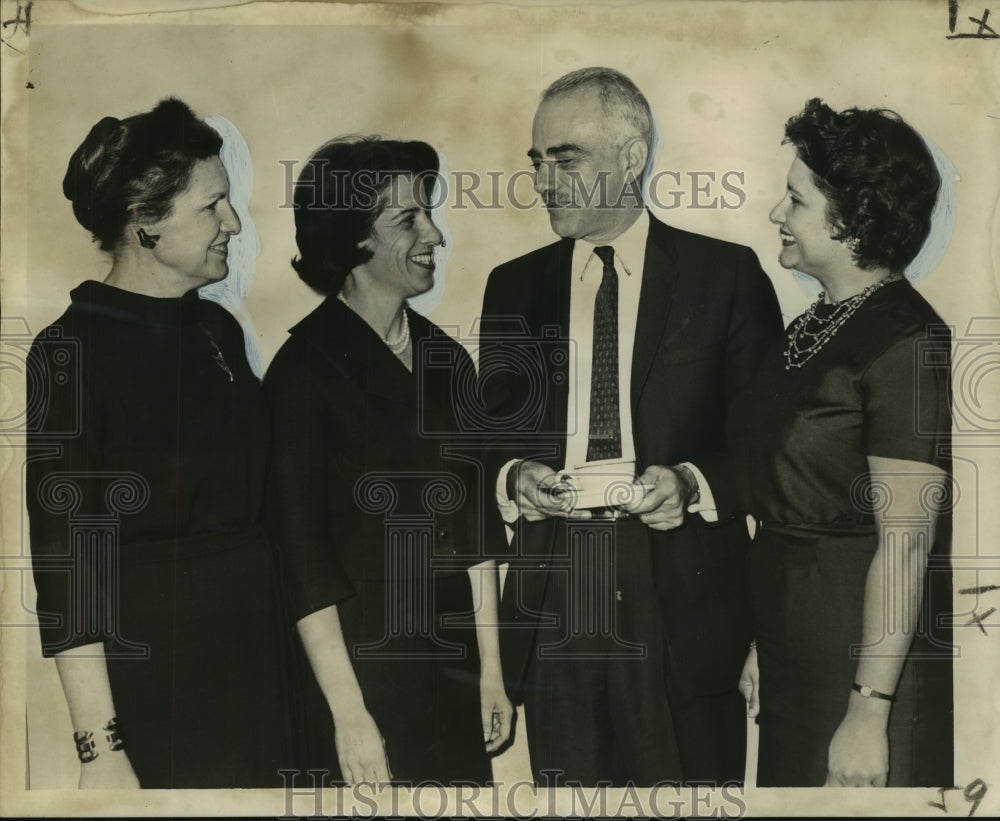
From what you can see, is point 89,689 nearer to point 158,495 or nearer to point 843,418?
point 158,495

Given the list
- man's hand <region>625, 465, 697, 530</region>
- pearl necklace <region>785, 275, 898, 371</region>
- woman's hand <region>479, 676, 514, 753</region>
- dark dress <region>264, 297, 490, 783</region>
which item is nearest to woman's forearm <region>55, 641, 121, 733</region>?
dark dress <region>264, 297, 490, 783</region>

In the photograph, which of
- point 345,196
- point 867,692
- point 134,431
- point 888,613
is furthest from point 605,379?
point 134,431

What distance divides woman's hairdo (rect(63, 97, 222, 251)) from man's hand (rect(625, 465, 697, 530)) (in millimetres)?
1779

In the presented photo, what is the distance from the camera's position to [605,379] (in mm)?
3861

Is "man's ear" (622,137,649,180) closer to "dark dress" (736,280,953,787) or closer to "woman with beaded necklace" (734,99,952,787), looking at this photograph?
"woman with beaded necklace" (734,99,952,787)

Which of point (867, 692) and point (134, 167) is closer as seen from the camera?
point (867, 692)

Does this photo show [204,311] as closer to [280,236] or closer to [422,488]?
[280,236]

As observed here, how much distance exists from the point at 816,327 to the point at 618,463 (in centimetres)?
77

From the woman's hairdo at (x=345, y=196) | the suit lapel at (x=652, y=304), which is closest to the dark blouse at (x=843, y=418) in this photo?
the suit lapel at (x=652, y=304)

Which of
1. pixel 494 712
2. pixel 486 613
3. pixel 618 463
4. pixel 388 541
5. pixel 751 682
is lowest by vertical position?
pixel 494 712

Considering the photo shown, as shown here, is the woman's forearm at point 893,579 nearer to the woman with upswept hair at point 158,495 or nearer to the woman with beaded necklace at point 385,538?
the woman with beaded necklace at point 385,538

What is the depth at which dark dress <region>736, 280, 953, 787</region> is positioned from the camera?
3.81 metres

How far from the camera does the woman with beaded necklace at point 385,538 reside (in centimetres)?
386

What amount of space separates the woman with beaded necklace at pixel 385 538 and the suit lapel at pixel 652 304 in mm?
571
